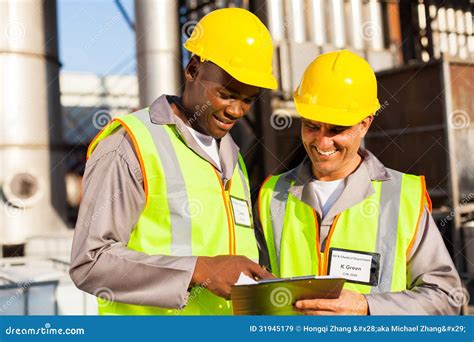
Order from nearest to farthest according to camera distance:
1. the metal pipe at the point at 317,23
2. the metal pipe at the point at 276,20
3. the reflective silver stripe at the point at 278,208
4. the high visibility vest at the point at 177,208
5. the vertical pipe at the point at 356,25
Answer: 1. the high visibility vest at the point at 177,208
2. the reflective silver stripe at the point at 278,208
3. the metal pipe at the point at 276,20
4. the metal pipe at the point at 317,23
5. the vertical pipe at the point at 356,25

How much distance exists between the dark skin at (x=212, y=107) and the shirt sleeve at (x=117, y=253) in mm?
73

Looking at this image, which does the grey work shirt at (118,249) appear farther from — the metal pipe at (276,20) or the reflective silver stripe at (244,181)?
the metal pipe at (276,20)

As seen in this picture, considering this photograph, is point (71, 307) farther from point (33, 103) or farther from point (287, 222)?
point (33, 103)

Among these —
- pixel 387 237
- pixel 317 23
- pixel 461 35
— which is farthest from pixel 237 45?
pixel 461 35

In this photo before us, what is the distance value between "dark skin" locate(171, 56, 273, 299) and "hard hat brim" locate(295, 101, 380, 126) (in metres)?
0.27

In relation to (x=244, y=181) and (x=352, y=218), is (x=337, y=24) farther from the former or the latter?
(x=352, y=218)

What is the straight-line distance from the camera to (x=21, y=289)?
3.91 m

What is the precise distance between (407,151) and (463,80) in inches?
40.0

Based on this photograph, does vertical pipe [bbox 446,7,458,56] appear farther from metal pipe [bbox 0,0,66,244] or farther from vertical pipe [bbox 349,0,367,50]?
metal pipe [bbox 0,0,66,244]

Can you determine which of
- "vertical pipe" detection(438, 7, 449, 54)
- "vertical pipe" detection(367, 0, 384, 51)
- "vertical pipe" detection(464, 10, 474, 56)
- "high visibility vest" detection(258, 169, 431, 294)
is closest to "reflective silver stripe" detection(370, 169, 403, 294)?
"high visibility vest" detection(258, 169, 431, 294)

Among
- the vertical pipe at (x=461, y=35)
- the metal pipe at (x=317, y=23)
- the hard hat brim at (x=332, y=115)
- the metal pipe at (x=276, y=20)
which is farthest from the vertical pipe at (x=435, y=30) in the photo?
the hard hat brim at (x=332, y=115)

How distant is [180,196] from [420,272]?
3.40 feet

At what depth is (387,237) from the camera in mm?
2281

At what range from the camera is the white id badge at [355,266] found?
2.28 metres
